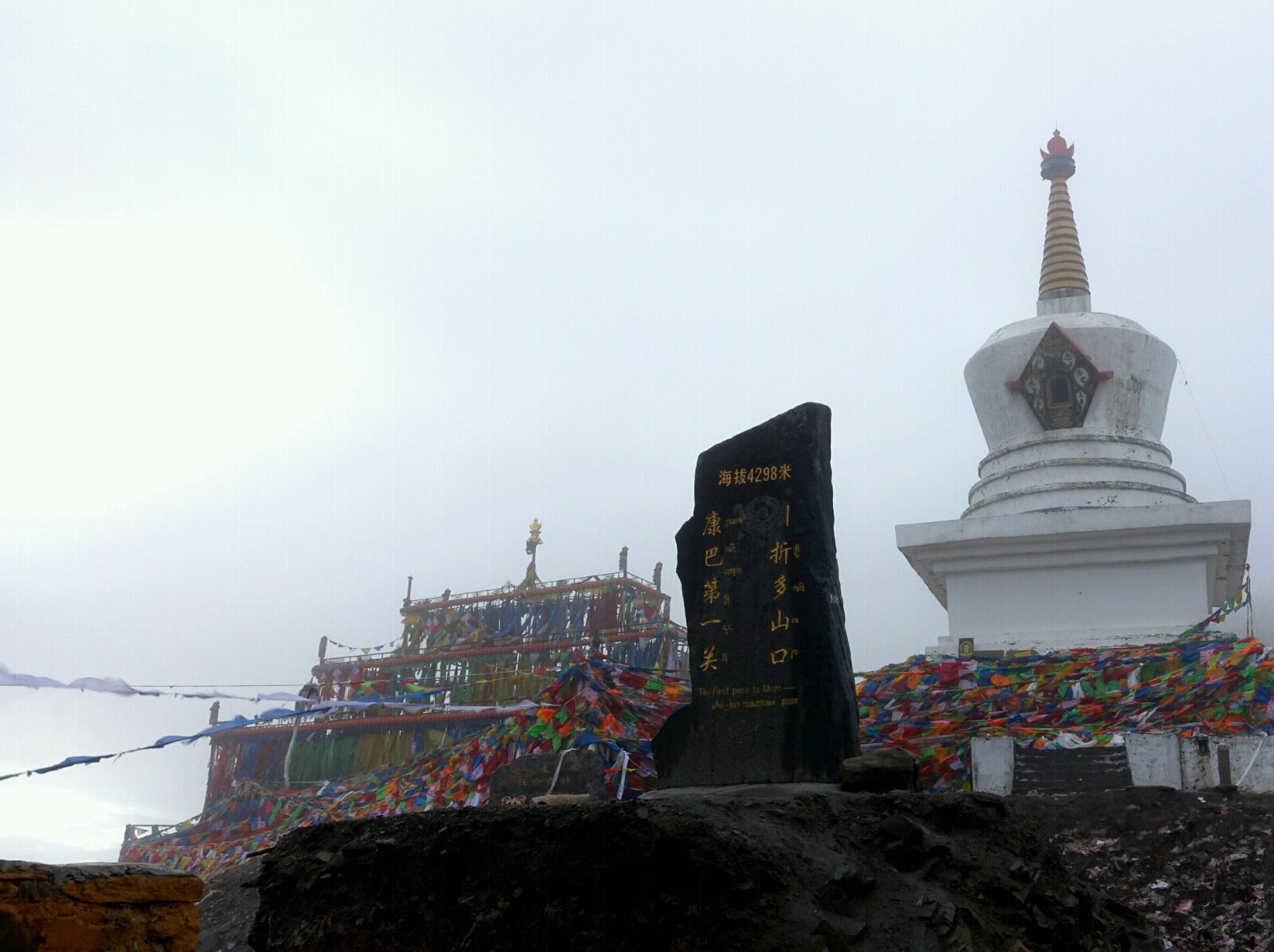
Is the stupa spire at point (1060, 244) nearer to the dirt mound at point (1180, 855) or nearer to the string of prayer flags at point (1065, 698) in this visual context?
the string of prayer flags at point (1065, 698)

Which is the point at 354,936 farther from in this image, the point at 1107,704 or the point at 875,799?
the point at 1107,704

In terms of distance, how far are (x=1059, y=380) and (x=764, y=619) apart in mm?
11831

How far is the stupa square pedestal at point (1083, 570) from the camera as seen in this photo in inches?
683

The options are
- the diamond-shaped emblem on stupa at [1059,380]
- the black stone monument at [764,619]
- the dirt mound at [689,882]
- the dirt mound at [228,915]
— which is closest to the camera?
the dirt mound at [689,882]

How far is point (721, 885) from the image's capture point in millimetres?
6051

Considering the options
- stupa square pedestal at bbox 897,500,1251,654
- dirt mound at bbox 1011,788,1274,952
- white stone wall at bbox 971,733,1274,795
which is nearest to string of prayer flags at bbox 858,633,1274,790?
white stone wall at bbox 971,733,1274,795

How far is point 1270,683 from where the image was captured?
1208 centimetres

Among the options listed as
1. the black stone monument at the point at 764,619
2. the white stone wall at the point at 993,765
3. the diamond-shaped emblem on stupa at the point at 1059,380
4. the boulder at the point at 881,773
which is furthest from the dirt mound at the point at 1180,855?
the diamond-shaped emblem on stupa at the point at 1059,380

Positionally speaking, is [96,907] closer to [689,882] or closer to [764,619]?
[689,882]

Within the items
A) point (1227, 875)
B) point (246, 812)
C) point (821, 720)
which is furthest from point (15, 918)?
point (246, 812)

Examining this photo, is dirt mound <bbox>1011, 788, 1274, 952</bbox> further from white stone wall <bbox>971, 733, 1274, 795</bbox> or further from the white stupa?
the white stupa

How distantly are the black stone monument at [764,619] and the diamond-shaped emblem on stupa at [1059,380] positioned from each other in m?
10.4

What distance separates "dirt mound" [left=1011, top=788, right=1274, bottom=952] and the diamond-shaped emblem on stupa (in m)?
10.3

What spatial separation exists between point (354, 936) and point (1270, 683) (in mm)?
9860
